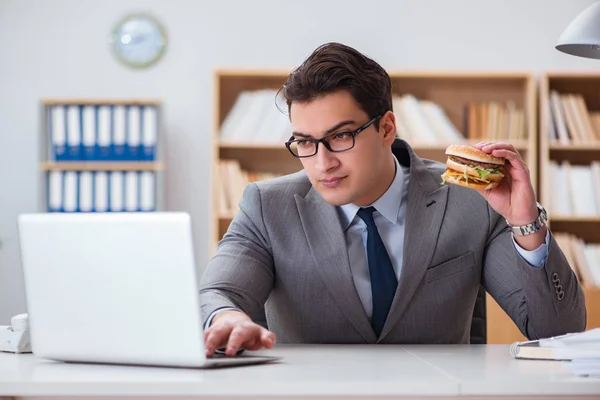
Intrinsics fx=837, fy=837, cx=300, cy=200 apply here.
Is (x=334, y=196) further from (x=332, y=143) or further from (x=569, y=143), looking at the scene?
(x=569, y=143)

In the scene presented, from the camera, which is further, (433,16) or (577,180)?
(433,16)

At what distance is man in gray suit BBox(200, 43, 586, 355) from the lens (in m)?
1.81

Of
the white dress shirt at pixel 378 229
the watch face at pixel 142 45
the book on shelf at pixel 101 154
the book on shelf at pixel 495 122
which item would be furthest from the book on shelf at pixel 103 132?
the white dress shirt at pixel 378 229

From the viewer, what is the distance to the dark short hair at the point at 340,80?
1.86 m

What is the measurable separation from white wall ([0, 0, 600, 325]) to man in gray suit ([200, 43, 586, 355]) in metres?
2.67

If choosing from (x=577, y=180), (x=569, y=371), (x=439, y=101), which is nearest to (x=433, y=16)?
(x=439, y=101)

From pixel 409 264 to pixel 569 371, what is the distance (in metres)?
Result: 0.60

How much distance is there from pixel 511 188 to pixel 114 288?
0.88 meters

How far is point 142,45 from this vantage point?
4.59 meters

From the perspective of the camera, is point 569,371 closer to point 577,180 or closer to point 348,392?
point 348,392

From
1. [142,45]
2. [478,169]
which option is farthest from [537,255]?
[142,45]

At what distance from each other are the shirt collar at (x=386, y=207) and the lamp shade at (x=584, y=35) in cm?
52

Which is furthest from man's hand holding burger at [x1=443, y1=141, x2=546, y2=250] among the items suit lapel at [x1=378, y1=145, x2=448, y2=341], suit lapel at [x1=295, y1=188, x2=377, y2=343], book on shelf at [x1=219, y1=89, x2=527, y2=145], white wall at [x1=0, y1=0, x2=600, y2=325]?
white wall at [x1=0, y1=0, x2=600, y2=325]

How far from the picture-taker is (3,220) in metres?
4.60
